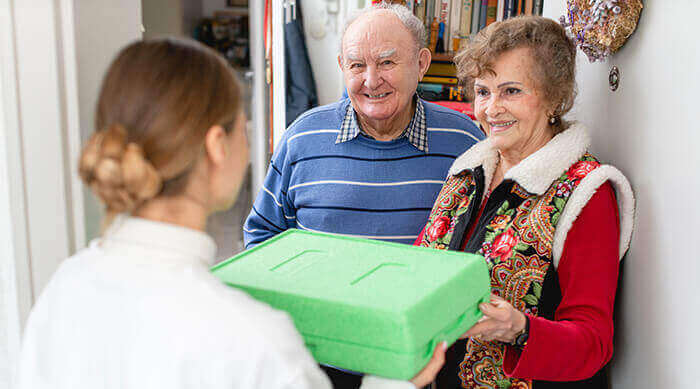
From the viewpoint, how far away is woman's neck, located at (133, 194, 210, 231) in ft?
2.50

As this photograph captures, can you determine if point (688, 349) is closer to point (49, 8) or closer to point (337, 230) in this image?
point (337, 230)

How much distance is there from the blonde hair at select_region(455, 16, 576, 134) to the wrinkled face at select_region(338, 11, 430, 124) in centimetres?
38

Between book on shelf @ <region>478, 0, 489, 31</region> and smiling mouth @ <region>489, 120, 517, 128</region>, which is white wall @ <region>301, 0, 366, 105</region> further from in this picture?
smiling mouth @ <region>489, 120, 517, 128</region>

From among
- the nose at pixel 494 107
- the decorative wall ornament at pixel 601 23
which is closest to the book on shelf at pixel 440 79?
the decorative wall ornament at pixel 601 23

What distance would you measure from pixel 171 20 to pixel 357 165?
4992mm

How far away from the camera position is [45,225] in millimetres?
1019

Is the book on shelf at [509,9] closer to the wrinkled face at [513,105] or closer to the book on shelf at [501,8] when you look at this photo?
the book on shelf at [501,8]

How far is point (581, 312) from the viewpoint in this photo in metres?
1.14

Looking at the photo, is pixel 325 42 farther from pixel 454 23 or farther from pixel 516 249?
pixel 516 249

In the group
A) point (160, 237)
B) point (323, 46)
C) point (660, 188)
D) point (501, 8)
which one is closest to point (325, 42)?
point (323, 46)

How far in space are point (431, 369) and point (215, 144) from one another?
451 mm

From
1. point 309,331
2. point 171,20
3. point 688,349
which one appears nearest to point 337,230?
point 309,331

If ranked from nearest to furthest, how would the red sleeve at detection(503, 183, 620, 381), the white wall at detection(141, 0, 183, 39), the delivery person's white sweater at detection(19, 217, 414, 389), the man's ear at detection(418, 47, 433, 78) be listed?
the delivery person's white sweater at detection(19, 217, 414, 389) < the red sleeve at detection(503, 183, 620, 381) < the man's ear at detection(418, 47, 433, 78) < the white wall at detection(141, 0, 183, 39)

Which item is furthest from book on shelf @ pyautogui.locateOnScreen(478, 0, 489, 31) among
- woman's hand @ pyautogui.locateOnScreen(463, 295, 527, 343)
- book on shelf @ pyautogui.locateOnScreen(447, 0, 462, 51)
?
woman's hand @ pyautogui.locateOnScreen(463, 295, 527, 343)
